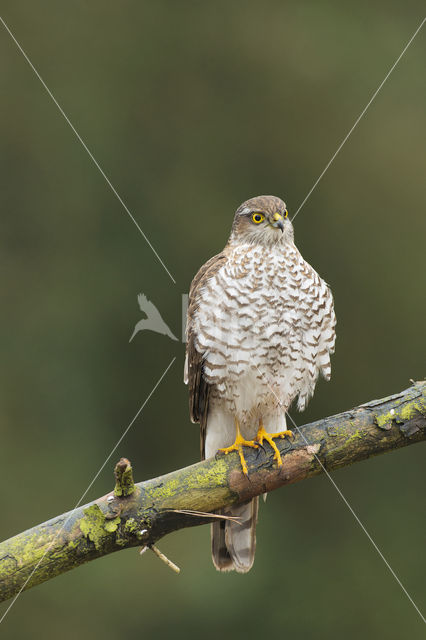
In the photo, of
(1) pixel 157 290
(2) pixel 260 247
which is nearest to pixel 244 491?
(2) pixel 260 247

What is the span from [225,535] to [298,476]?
2.04 ft

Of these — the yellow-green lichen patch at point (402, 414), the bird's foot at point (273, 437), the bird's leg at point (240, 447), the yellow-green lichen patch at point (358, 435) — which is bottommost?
the bird's leg at point (240, 447)

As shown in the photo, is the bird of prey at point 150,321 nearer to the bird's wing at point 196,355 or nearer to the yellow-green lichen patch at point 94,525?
the bird's wing at point 196,355

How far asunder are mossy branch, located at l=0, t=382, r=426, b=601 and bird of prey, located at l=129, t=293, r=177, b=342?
2.26 metres

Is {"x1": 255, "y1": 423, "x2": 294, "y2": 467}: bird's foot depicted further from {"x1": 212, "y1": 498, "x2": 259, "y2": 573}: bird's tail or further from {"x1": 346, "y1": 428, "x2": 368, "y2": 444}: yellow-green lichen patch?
{"x1": 212, "y1": 498, "x2": 259, "y2": 573}: bird's tail

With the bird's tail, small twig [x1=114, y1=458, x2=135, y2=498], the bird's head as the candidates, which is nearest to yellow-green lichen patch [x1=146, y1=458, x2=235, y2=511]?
small twig [x1=114, y1=458, x2=135, y2=498]

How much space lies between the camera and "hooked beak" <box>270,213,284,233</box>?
3.06 meters

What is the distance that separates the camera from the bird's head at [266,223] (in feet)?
10.1

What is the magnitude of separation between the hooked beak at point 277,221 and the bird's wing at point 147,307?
87.2 inches

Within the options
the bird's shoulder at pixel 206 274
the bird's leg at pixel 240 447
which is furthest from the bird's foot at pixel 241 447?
the bird's shoulder at pixel 206 274

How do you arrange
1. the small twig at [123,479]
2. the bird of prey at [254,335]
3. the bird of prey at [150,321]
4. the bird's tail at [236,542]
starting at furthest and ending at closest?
the bird of prey at [150,321] → the bird's tail at [236,542] → the bird of prey at [254,335] → the small twig at [123,479]

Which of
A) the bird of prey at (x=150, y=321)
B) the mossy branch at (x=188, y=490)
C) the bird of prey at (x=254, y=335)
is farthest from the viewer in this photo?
the bird of prey at (x=150, y=321)

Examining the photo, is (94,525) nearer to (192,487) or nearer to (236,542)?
(192,487)

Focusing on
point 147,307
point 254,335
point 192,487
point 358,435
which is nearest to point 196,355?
point 254,335
